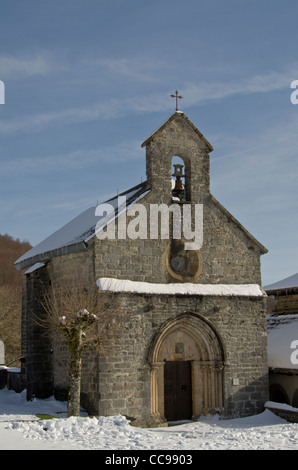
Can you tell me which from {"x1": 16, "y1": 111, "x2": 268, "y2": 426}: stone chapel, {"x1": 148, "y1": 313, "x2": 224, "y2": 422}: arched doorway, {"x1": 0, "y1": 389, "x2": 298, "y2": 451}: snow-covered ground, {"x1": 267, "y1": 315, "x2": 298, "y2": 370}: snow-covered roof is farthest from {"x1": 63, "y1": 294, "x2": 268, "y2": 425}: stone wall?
{"x1": 267, "y1": 315, "x2": 298, "y2": 370}: snow-covered roof

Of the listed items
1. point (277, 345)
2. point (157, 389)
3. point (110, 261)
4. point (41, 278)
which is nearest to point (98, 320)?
point (110, 261)

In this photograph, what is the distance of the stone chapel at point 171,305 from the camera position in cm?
1836

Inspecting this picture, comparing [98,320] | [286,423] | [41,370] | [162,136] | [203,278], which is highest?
[162,136]

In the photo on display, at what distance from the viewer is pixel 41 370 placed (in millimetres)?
21203

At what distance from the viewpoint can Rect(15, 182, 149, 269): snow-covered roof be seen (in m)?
19.3

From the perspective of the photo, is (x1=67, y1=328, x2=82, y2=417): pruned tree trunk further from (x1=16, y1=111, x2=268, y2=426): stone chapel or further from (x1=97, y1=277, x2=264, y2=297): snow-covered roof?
(x1=97, y1=277, x2=264, y2=297): snow-covered roof

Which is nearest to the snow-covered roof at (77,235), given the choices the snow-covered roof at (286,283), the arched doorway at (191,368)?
the arched doorway at (191,368)

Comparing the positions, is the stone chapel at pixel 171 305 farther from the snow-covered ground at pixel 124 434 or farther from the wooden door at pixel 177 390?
the snow-covered ground at pixel 124 434

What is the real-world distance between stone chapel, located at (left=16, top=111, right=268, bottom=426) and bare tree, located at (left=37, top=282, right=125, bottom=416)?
0.38 metres

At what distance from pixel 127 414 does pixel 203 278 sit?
17.0 feet

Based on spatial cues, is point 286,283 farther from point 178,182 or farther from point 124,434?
point 124,434

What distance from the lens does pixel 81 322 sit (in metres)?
16.8

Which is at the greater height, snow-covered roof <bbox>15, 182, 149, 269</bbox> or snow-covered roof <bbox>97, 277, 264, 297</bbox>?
snow-covered roof <bbox>15, 182, 149, 269</bbox>
